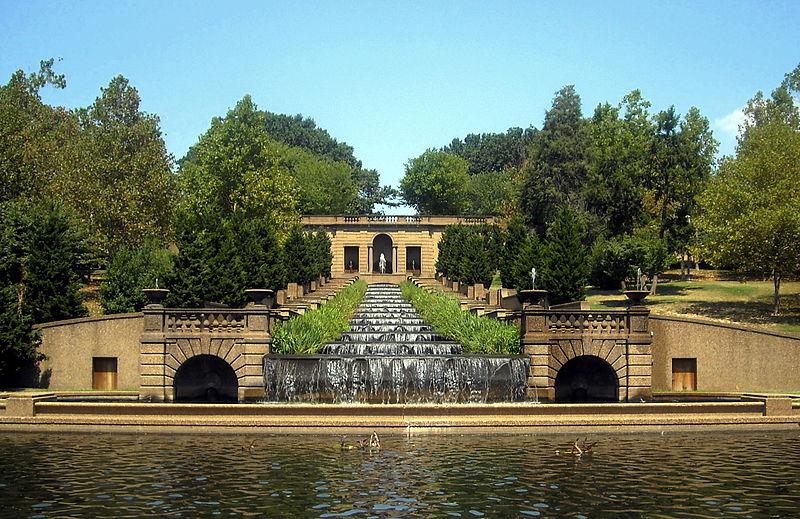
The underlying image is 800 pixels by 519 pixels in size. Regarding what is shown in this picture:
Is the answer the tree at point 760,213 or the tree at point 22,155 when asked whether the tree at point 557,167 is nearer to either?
the tree at point 760,213

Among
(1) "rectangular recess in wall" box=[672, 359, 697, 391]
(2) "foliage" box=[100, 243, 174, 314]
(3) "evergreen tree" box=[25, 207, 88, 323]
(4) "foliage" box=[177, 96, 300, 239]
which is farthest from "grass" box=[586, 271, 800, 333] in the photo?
(3) "evergreen tree" box=[25, 207, 88, 323]

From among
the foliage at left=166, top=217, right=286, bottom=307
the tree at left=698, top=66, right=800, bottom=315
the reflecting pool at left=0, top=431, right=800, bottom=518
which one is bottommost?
the reflecting pool at left=0, top=431, right=800, bottom=518

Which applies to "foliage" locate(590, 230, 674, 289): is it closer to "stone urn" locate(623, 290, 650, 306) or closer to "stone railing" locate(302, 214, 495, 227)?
"stone urn" locate(623, 290, 650, 306)

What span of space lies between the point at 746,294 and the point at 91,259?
1627 inches

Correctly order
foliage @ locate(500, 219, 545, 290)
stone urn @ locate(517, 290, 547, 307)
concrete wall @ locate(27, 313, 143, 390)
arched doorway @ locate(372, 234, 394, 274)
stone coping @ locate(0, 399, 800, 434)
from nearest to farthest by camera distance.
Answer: stone coping @ locate(0, 399, 800, 434)
stone urn @ locate(517, 290, 547, 307)
concrete wall @ locate(27, 313, 143, 390)
foliage @ locate(500, 219, 545, 290)
arched doorway @ locate(372, 234, 394, 274)

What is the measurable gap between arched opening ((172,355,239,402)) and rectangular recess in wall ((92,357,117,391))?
4941mm

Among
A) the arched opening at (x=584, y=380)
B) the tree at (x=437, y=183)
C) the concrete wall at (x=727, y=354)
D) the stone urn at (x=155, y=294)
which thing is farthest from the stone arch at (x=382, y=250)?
the stone urn at (x=155, y=294)

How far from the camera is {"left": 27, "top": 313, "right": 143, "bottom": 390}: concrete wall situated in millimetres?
37750

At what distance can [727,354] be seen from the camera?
3756 cm

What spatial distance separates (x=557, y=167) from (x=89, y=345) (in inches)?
2126

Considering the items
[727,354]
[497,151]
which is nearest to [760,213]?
[727,354]

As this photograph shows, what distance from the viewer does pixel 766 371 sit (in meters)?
36.8

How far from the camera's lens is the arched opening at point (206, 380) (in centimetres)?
3447

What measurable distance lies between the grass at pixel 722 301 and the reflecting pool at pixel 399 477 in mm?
25081
